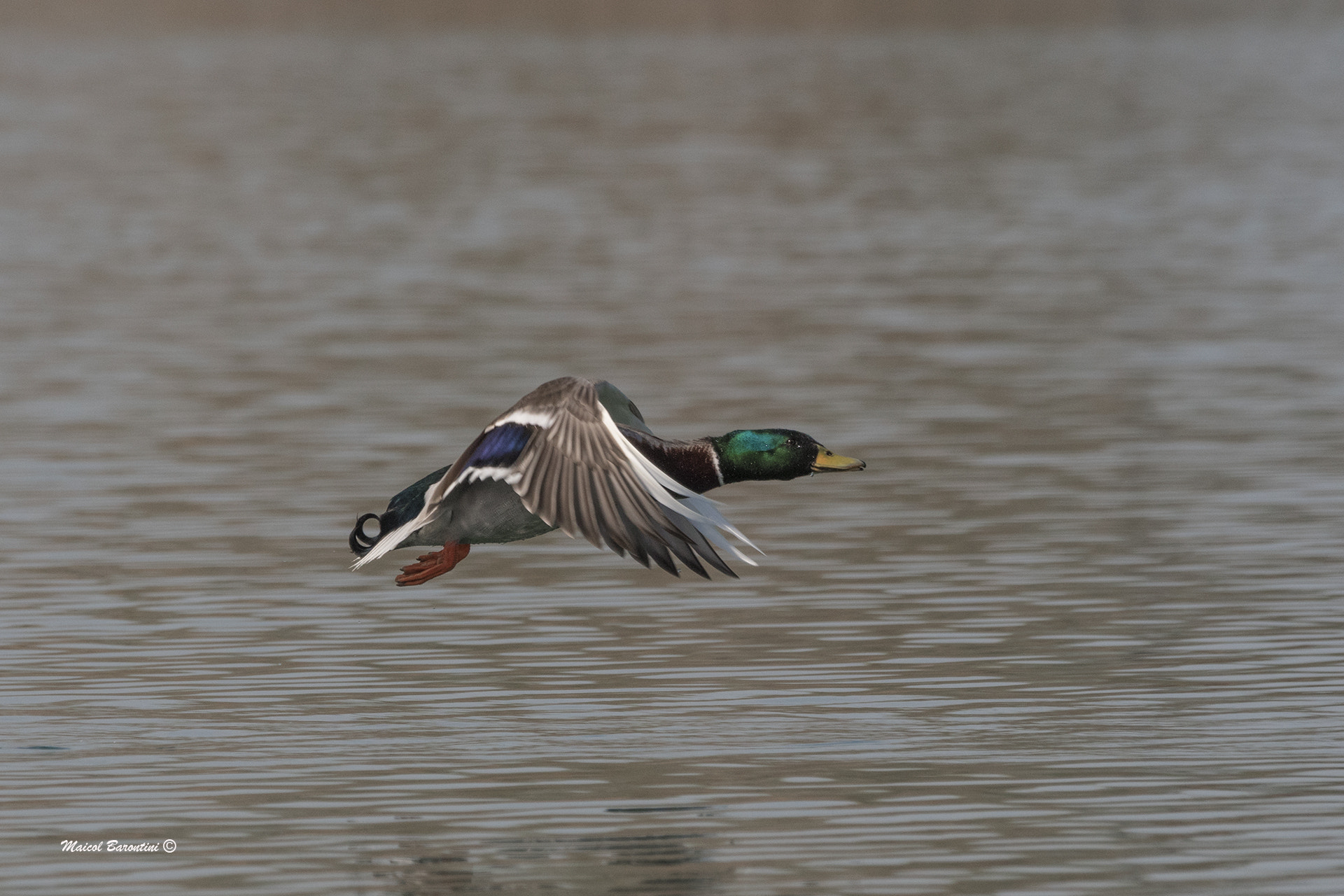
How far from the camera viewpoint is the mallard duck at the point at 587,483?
1268 cm

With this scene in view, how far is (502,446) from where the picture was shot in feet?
43.6

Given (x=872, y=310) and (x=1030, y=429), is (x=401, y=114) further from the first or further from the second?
(x=1030, y=429)

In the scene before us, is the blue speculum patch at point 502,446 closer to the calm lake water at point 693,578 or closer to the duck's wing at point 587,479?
the duck's wing at point 587,479

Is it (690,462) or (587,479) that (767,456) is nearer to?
(690,462)

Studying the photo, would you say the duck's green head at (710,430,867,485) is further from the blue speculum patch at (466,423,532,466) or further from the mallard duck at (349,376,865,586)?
the blue speculum patch at (466,423,532,466)

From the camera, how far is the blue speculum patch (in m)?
13.2

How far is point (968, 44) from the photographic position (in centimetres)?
13588

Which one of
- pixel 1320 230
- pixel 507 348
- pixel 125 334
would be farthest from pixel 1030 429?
pixel 1320 230

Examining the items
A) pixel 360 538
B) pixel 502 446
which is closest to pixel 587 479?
pixel 502 446

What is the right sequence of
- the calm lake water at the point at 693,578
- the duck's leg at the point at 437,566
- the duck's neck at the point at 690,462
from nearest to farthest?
the calm lake water at the point at 693,578, the duck's leg at the point at 437,566, the duck's neck at the point at 690,462

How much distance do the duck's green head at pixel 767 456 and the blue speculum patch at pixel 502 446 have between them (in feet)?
3.53

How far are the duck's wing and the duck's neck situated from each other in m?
0.23

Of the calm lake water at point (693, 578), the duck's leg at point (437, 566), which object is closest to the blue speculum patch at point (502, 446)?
the duck's leg at point (437, 566)

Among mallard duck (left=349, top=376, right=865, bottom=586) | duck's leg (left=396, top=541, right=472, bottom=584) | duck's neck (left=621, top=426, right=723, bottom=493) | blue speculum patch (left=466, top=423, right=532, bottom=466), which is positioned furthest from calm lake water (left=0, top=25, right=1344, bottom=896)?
blue speculum patch (left=466, top=423, right=532, bottom=466)
